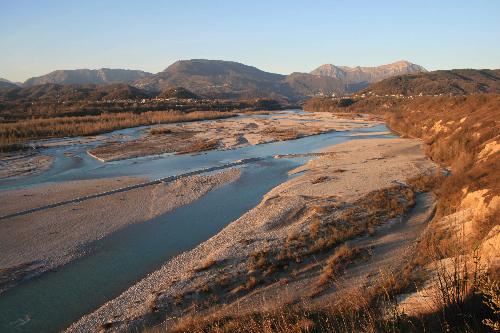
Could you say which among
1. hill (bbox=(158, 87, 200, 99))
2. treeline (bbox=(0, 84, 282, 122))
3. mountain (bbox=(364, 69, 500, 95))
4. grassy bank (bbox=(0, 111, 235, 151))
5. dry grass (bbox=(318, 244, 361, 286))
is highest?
mountain (bbox=(364, 69, 500, 95))

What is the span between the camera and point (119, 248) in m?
16.0

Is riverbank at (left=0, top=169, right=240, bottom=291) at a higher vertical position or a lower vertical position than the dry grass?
lower

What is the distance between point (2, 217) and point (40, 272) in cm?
774

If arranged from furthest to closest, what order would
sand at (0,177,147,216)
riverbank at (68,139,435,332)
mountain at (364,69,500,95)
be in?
mountain at (364,69,500,95) → sand at (0,177,147,216) → riverbank at (68,139,435,332)

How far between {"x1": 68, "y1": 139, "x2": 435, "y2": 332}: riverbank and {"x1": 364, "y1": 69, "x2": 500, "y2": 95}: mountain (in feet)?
349

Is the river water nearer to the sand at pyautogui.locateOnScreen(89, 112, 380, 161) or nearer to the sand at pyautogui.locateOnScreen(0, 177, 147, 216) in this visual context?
the sand at pyautogui.locateOnScreen(0, 177, 147, 216)

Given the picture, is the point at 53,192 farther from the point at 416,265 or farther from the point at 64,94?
the point at 64,94

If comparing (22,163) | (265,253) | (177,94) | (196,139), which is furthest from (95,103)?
(265,253)

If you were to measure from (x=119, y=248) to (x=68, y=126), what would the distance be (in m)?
47.0

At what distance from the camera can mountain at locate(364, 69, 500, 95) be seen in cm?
11834

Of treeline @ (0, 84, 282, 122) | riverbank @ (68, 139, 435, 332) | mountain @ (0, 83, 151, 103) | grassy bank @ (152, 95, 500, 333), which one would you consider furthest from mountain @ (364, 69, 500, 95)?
riverbank @ (68, 139, 435, 332)

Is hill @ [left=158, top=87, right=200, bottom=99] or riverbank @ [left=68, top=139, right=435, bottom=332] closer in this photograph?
riverbank @ [left=68, top=139, right=435, bottom=332]

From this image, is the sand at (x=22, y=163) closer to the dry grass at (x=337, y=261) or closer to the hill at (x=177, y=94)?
the dry grass at (x=337, y=261)

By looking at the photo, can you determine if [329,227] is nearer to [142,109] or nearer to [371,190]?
[371,190]
